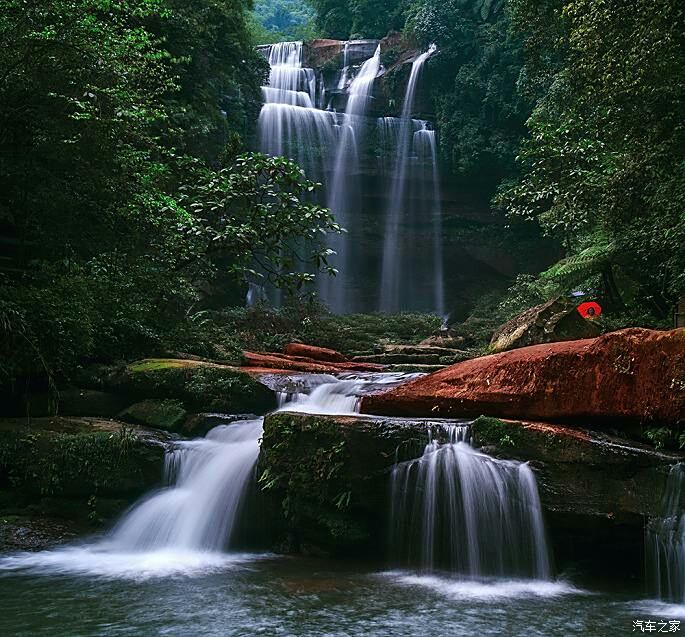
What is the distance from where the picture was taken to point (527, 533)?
19.4ft

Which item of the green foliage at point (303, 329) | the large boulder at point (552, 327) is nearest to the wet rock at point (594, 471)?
the large boulder at point (552, 327)

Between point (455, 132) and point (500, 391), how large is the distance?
23190 mm

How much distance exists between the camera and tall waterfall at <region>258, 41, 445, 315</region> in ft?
95.7

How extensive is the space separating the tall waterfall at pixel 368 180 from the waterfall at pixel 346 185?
0.04m

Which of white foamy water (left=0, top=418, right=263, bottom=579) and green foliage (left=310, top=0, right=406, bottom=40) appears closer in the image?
white foamy water (left=0, top=418, right=263, bottom=579)

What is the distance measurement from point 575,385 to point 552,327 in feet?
10.3

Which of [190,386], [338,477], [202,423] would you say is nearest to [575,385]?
[338,477]

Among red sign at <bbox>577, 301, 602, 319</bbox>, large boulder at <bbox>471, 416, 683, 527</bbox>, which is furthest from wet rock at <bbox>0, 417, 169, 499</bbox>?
red sign at <bbox>577, 301, 602, 319</bbox>

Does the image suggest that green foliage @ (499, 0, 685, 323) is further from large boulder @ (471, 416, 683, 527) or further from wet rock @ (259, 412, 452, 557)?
wet rock @ (259, 412, 452, 557)

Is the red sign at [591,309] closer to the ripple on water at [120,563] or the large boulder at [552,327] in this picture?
the large boulder at [552,327]

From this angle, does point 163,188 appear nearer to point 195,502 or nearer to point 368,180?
point 195,502

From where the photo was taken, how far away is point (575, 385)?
6.60 m

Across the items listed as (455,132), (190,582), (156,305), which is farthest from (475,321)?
(190,582)

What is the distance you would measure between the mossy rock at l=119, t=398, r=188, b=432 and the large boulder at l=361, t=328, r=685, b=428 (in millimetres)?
2851
